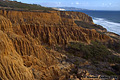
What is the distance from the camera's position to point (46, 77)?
1372 centimetres

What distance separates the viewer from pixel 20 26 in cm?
2769

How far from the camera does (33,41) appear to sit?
2095cm

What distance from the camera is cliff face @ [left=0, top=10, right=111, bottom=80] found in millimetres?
10906

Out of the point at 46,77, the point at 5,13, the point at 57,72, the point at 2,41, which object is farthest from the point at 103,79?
the point at 5,13

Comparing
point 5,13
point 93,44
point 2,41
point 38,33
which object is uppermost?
point 5,13

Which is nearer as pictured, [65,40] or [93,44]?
[65,40]

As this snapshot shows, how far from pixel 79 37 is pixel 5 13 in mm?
21108

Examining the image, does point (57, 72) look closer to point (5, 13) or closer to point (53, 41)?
Answer: point (53, 41)

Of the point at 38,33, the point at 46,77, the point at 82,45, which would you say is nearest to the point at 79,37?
the point at 82,45

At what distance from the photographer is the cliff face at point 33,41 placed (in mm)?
10906

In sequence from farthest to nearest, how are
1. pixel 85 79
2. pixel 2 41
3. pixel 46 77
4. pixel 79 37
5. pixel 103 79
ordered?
pixel 79 37, pixel 103 79, pixel 85 79, pixel 46 77, pixel 2 41

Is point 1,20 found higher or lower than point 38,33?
higher

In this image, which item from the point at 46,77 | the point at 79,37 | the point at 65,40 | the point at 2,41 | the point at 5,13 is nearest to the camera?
the point at 2,41

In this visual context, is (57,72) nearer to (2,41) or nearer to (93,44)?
(2,41)
